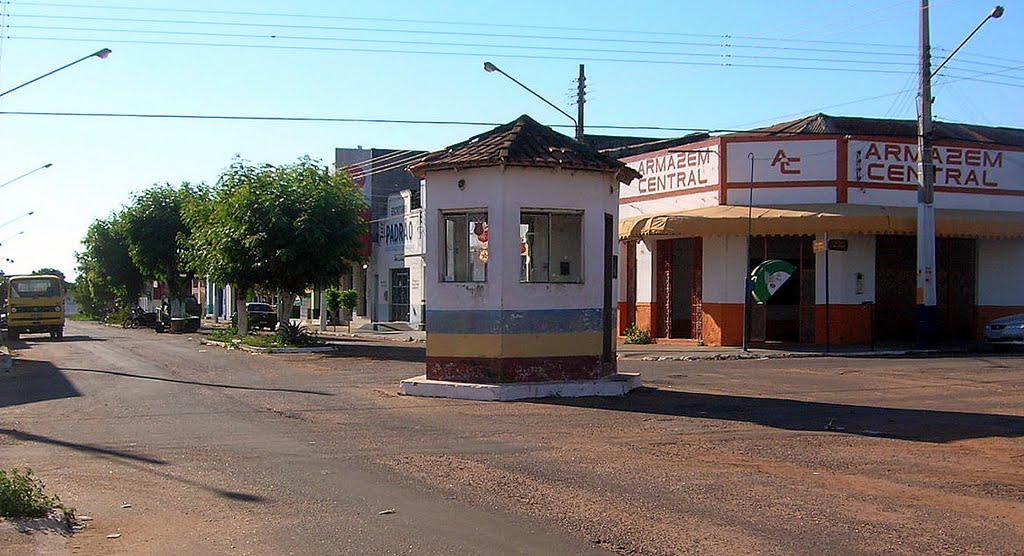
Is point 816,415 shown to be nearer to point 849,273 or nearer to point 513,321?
point 513,321

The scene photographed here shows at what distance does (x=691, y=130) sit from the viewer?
1086 inches

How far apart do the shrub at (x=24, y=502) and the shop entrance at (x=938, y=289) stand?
2621cm

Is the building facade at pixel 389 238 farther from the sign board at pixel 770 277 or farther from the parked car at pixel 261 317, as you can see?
the sign board at pixel 770 277

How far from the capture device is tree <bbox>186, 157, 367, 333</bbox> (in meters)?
28.7

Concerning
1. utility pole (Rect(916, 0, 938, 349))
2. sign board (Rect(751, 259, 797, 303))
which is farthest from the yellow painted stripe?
utility pole (Rect(916, 0, 938, 349))

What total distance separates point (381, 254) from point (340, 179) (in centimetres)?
1971

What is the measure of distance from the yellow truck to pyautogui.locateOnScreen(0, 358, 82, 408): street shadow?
58.3ft

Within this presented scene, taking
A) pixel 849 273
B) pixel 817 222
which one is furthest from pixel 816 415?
pixel 849 273

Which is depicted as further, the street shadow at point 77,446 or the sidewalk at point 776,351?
the sidewalk at point 776,351

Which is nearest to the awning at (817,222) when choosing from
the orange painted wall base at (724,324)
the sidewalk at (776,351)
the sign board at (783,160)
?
the sign board at (783,160)

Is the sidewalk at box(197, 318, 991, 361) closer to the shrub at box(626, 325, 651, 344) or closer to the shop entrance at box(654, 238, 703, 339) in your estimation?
the shrub at box(626, 325, 651, 344)

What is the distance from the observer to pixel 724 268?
1127 inches

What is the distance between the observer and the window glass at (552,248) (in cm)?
1664

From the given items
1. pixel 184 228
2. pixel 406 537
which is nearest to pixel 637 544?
pixel 406 537
